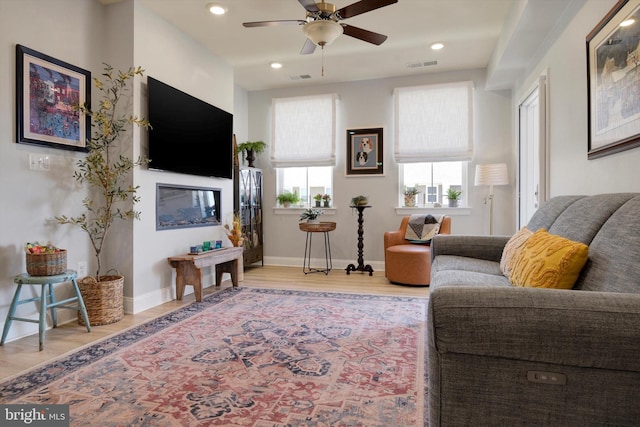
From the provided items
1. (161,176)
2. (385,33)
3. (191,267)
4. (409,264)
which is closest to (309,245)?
(409,264)

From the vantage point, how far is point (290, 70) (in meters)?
4.97

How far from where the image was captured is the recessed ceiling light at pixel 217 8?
329 cm

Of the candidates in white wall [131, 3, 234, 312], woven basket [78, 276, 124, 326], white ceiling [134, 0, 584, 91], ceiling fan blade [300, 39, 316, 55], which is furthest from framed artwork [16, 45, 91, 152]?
ceiling fan blade [300, 39, 316, 55]

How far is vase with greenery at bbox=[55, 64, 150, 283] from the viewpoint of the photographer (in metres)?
2.95

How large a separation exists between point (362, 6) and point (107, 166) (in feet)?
7.61

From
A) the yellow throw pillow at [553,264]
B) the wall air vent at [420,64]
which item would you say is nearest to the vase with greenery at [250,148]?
the wall air vent at [420,64]

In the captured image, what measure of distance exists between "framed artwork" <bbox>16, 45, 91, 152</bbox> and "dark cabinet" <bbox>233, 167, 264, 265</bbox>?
6.94ft

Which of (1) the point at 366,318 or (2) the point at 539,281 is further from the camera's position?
(1) the point at 366,318

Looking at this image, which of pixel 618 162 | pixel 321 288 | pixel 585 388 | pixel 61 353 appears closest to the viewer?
pixel 585 388

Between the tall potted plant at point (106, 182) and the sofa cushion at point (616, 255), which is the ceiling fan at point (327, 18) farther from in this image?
the sofa cushion at point (616, 255)

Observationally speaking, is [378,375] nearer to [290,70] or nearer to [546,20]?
[546,20]

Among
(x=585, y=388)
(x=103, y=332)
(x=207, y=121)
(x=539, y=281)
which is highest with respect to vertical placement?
(x=207, y=121)

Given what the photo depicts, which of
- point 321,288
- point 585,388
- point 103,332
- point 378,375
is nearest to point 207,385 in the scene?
point 378,375

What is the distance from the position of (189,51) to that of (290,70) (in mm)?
1471
